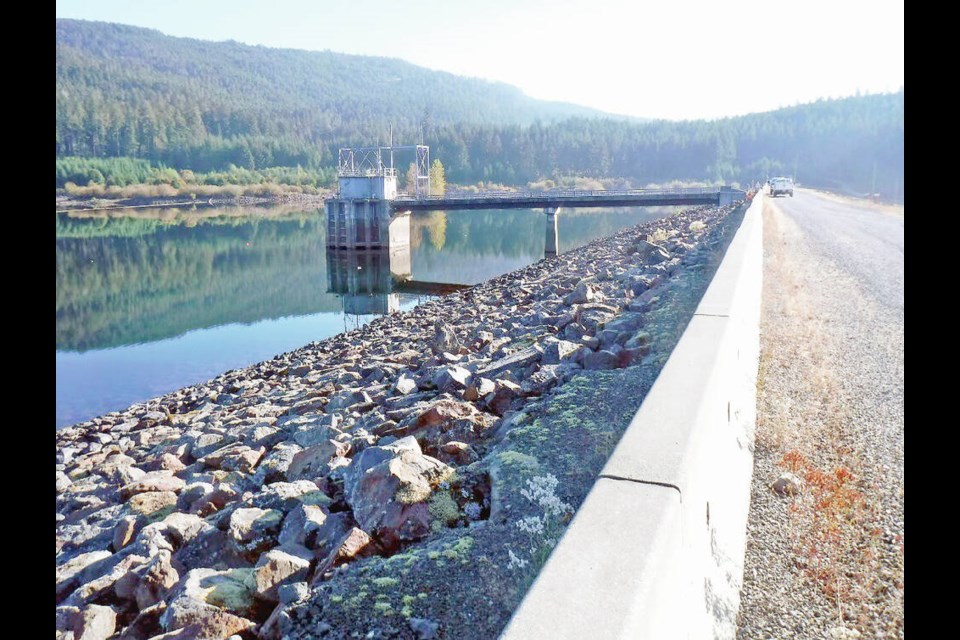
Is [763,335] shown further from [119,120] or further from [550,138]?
[119,120]

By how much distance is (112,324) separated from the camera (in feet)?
84.1

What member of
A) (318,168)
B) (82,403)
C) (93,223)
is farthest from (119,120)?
(82,403)

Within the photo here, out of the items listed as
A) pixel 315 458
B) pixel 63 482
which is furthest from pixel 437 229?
pixel 315 458

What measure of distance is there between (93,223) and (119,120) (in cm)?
7640

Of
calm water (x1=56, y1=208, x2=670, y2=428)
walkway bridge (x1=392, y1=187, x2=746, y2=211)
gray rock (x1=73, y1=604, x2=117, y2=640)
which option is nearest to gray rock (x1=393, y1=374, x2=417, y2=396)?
gray rock (x1=73, y1=604, x2=117, y2=640)

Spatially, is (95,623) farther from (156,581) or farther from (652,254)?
(652,254)

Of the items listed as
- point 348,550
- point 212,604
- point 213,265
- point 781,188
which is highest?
point 781,188

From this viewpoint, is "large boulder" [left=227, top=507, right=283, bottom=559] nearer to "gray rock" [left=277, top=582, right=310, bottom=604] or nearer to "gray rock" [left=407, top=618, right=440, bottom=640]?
"gray rock" [left=277, top=582, right=310, bottom=604]

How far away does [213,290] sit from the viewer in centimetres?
3438

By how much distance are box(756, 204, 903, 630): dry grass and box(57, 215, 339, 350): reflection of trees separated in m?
22.0

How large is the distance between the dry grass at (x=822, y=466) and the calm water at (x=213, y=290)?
46.8ft

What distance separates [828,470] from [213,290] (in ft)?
112

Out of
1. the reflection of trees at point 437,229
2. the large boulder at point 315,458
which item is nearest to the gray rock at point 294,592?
the large boulder at point 315,458

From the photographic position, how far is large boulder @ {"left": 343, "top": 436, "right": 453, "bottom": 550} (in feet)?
12.0
